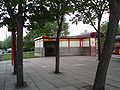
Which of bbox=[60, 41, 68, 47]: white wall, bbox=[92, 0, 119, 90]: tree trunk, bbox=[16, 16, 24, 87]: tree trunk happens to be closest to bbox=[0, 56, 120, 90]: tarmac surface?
bbox=[16, 16, 24, 87]: tree trunk

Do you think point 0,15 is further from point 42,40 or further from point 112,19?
point 42,40

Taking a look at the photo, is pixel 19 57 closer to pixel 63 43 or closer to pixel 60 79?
pixel 60 79

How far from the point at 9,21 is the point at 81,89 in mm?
5100

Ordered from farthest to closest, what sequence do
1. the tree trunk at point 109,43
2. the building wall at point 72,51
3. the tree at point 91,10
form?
the building wall at point 72,51 < the tree at point 91,10 < the tree trunk at point 109,43

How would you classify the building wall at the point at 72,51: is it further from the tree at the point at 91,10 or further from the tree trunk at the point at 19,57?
the tree trunk at the point at 19,57

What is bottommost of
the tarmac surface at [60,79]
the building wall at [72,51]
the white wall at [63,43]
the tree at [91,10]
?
the tarmac surface at [60,79]

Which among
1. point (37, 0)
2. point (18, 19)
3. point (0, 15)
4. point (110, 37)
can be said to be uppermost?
point (37, 0)

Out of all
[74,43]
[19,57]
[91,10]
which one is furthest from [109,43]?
[74,43]

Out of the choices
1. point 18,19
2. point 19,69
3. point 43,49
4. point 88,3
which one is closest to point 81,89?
point 19,69

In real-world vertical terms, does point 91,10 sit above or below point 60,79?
above

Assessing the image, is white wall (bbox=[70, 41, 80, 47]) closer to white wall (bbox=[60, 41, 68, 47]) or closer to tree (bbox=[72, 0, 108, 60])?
white wall (bbox=[60, 41, 68, 47])

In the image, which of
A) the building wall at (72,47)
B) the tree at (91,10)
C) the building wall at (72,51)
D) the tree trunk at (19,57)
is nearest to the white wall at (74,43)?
the building wall at (72,47)

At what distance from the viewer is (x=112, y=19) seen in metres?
3.83

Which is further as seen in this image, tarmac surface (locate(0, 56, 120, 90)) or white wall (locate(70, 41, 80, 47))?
white wall (locate(70, 41, 80, 47))
